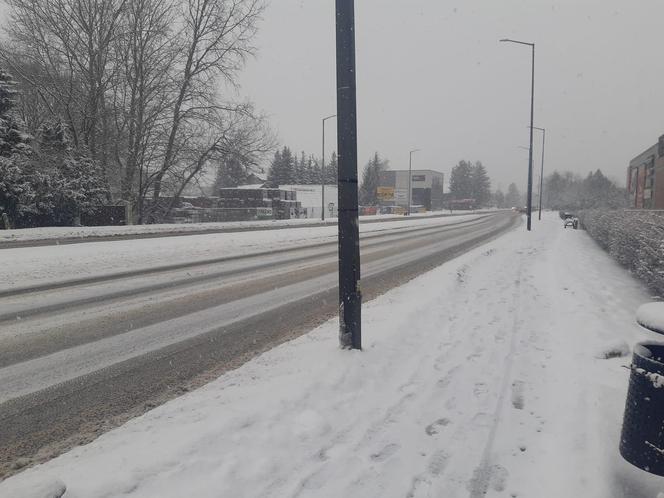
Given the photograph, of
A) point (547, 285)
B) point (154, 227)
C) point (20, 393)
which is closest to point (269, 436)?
point (20, 393)

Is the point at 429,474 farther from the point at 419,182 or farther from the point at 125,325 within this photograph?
the point at 419,182

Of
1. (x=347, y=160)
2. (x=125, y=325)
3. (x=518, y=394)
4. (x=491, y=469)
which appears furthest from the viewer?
(x=125, y=325)

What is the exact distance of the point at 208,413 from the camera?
365 centimetres

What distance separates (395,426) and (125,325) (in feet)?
14.7

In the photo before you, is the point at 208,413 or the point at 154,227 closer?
the point at 208,413

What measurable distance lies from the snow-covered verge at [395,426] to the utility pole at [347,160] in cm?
69

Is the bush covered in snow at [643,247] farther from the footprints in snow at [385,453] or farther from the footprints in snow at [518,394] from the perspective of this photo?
the footprints in snow at [385,453]

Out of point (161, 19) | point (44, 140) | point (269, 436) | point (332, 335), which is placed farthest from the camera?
point (161, 19)

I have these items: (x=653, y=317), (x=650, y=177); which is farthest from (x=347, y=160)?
(x=650, y=177)

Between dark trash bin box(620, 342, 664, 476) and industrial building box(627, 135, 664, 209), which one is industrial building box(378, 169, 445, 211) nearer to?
industrial building box(627, 135, 664, 209)

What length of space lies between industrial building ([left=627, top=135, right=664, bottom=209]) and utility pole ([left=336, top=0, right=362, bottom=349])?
1895 inches

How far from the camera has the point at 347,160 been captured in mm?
4734

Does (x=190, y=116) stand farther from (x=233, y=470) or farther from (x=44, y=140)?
(x=233, y=470)

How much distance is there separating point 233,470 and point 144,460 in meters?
0.61
